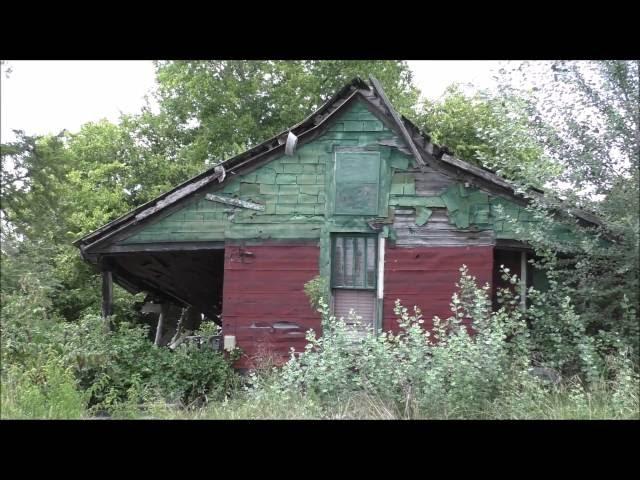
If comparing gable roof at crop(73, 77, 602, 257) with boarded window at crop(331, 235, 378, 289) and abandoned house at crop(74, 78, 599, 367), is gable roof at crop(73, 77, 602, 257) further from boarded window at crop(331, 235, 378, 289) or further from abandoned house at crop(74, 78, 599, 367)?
boarded window at crop(331, 235, 378, 289)

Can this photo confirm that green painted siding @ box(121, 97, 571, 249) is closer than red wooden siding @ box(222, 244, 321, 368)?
Yes

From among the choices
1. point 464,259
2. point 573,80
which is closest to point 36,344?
point 464,259

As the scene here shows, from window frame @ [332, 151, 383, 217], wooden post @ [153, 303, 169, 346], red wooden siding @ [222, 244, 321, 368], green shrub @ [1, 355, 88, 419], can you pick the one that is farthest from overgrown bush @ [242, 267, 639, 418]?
wooden post @ [153, 303, 169, 346]

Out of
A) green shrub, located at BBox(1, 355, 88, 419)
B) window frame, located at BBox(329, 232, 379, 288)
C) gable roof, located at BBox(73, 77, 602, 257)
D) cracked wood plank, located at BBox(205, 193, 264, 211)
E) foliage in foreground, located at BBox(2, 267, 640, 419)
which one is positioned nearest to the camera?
green shrub, located at BBox(1, 355, 88, 419)

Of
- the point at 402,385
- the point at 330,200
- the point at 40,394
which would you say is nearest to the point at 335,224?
the point at 330,200

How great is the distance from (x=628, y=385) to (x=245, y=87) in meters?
20.3

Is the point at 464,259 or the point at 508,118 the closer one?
the point at 508,118

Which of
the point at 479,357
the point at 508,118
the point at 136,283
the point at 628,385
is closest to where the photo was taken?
the point at 628,385

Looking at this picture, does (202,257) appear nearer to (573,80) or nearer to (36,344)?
(36,344)

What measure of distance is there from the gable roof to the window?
5.32 feet

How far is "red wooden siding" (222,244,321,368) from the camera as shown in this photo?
1120 centimetres

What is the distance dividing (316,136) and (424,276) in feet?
9.44

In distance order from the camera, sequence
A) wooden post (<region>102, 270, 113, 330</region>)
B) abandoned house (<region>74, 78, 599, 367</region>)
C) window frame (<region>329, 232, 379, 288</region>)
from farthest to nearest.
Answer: wooden post (<region>102, 270, 113, 330</region>)
window frame (<region>329, 232, 379, 288</region>)
abandoned house (<region>74, 78, 599, 367</region>)

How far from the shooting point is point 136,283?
14.0 m
